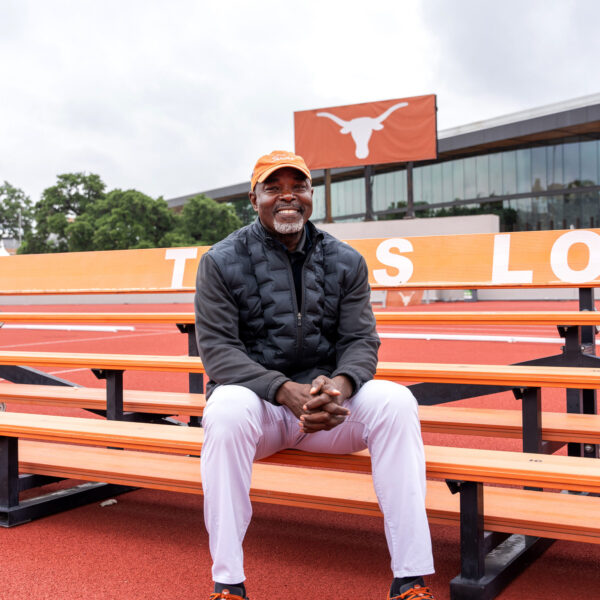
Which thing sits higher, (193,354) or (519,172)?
(519,172)

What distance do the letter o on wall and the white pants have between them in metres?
2.00

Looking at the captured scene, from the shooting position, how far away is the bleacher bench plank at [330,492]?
7.55 ft

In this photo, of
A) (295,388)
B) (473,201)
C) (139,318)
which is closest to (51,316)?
(139,318)

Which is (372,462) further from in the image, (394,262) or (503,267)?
(394,262)

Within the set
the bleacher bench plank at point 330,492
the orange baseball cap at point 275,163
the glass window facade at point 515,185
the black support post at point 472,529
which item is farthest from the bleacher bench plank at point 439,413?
the glass window facade at point 515,185

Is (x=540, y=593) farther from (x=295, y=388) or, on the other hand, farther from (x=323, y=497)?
(x=295, y=388)

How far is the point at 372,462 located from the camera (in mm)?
2166

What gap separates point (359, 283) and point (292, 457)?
72 centimetres

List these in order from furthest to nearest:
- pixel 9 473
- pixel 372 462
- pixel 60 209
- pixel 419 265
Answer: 1. pixel 60 209
2. pixel 419 265
3. pixel 9 473
4. pixel 372 462

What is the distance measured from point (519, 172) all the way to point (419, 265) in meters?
37.4

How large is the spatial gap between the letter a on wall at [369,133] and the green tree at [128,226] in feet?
76.0

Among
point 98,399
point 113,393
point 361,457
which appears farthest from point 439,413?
point 98,399

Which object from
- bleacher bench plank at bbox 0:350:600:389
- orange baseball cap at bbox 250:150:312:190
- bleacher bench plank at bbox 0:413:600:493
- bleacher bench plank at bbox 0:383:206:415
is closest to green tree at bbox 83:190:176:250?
bleacher bench plank at bbox 0:383:206:415

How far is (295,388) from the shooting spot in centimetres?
228
